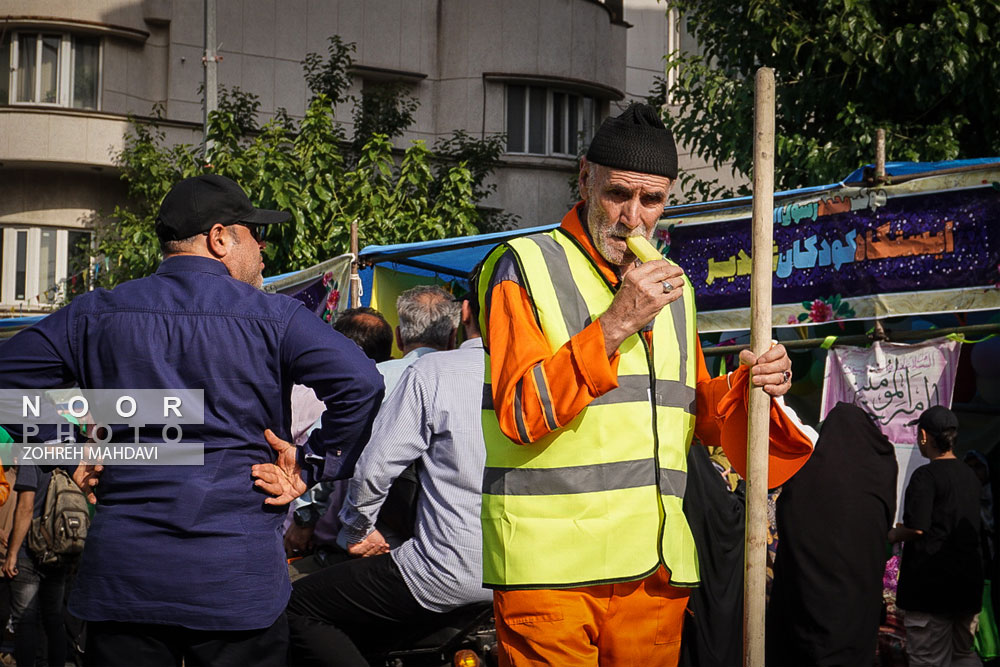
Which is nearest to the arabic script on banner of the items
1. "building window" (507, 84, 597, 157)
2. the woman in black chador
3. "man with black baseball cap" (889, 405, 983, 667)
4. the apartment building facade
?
"man with black baseball cap" (889, 405, 983, 667)

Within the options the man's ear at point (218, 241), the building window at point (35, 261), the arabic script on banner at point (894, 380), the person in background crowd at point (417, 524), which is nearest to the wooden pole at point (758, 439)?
the man's ear at point (218, 241)

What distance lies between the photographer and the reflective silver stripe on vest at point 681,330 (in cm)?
294

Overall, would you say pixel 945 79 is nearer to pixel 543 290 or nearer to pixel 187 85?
pixel 543 290

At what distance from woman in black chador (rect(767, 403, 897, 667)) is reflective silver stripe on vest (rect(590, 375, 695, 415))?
3.00m

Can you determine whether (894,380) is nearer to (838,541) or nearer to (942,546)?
(942,546)

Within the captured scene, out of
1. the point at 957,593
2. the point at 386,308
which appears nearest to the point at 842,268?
the point at 957,593

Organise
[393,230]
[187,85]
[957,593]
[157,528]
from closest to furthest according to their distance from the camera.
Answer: [157,528]
[957,593]
[393,230]
[187,85]

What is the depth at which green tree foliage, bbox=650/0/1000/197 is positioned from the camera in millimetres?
9344

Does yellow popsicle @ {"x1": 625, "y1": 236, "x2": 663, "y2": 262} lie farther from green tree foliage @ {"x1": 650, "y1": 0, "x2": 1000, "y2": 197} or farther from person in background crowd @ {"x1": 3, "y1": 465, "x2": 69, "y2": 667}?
green tree foliage @ {"x1": 650, "y1": 0, "x2": 1000, "y2": 197}

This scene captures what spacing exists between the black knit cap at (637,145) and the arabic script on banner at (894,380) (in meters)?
3.68

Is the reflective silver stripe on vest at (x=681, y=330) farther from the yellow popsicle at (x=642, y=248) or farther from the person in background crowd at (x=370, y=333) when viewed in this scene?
the person in background crowd at (x=370, y=333)

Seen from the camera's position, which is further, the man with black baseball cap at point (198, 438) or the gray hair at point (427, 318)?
the gray hair at point (427, 318)

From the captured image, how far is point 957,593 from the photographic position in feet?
20.0

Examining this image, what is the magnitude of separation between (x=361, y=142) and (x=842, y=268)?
1308cm
